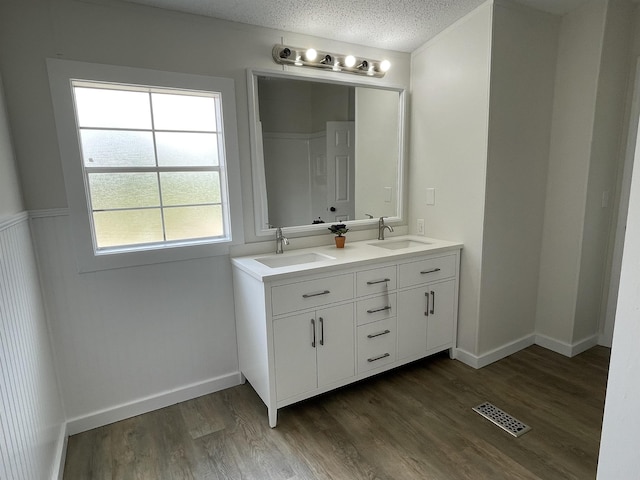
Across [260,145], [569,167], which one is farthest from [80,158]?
[569,167]

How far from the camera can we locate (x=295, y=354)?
202 centimetres

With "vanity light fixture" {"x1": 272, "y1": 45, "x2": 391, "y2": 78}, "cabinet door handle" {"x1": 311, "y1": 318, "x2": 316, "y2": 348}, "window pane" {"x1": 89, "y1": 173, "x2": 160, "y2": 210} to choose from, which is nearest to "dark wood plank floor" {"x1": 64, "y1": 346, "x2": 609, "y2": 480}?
"cabinet door handle" {"x1": 311, "y1": 318, "x2": 316, "y2": 348}

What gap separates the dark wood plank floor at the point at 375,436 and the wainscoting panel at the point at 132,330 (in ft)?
0.46

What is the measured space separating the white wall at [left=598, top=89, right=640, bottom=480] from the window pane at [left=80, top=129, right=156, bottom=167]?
86.1 inches

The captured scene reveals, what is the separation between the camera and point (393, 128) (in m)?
2.91

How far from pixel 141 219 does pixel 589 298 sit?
3.30m

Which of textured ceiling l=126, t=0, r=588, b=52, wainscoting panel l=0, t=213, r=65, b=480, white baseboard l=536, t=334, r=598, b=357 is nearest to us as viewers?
wainscoting panel l=0, t=213, r=65, b=480

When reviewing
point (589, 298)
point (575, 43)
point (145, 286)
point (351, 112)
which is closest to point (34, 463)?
point (145, 286)

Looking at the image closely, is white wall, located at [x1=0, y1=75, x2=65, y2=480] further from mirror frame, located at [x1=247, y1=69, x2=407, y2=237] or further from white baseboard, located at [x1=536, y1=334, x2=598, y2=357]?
white baseboard, located at [x1=536, y1=334, x2=598, y2=357]

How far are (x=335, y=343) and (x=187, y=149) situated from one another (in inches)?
59.6

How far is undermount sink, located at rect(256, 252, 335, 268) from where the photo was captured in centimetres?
232

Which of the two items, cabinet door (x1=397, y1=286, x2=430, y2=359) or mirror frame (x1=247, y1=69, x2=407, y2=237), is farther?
cabinet door (x1=397, y1=286, x2=430, y2=359)

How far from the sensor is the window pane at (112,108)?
6.27 ft

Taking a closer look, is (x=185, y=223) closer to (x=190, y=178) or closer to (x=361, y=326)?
(x=190, y=178)
